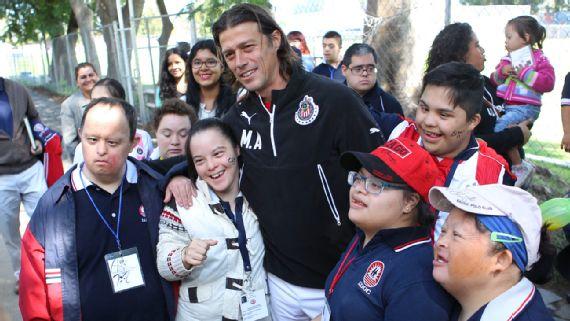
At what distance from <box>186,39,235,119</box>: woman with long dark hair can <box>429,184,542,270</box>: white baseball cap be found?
2649 mm

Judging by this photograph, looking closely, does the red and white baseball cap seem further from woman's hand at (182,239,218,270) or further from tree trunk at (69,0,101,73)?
tree trunk at (69,0,101,73)

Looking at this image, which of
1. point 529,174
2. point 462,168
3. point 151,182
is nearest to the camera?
point 462,168

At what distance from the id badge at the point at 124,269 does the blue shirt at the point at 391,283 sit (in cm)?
94

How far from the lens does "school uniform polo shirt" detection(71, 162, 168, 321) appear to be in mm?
2291

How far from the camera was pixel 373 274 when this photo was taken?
5.86ft

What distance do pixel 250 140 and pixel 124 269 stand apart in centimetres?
84

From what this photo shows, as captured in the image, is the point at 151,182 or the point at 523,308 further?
the point at 151,182

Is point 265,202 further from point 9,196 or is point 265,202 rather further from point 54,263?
point 9,196

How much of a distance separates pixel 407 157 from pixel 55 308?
65.3 inches

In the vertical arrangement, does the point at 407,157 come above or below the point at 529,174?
above

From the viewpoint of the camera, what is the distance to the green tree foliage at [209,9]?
7.67 meters

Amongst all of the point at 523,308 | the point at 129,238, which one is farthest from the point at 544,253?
the point at 129,238

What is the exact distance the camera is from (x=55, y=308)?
2232 mm

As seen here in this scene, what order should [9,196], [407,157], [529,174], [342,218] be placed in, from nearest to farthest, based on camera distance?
1. [407,157]
2. [342,218]
3. [529,174]
4. [9,196]
